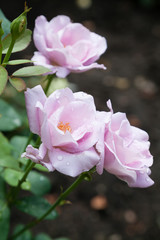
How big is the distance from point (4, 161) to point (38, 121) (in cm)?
21

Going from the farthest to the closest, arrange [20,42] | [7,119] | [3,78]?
[7,119] < [20,42] < [3,78]

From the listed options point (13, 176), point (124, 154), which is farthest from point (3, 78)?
point (13, 176)

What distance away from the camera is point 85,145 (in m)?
0.59

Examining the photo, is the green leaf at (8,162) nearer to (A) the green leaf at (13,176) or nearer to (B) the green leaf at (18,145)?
(A) the green leaf at (13,176)

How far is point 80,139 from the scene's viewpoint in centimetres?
61

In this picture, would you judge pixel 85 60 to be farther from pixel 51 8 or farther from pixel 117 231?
pixel 51 8

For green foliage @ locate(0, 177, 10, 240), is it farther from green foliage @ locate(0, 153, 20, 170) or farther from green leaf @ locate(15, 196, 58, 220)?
green foliage @ locate(0, 153, 20, 170)

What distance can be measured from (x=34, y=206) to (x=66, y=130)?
0.42m

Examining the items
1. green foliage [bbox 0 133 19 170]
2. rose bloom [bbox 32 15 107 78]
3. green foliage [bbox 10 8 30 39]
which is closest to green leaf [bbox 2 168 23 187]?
green foliage [bbox 0 133 19 170]

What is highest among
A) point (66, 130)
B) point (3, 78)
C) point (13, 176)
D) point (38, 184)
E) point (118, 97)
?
point (3, 78)

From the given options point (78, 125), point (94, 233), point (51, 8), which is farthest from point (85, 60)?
point (51, 8)

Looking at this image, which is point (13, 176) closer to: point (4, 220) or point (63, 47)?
point (4, 220)

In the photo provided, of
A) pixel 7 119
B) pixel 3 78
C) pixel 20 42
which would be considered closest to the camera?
pixel 3 78

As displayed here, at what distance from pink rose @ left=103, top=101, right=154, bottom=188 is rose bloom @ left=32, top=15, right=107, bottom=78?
195mm
